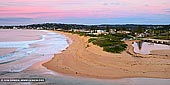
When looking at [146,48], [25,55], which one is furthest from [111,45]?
[25,55]

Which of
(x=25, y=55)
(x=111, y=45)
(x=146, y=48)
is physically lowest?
(x=146, y=48)

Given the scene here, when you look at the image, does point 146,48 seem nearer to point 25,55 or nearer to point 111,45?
point 111,45

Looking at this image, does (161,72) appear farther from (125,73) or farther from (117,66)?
(117,66)

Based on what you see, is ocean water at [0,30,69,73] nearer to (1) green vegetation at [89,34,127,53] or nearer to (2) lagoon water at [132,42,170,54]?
(1) green vegetation at [89,34,127,53]

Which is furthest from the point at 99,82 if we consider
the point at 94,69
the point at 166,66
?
the point at 166,66

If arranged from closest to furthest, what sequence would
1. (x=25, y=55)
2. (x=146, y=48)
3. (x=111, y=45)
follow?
(x=25, y=55)
(x=111, y=45)
(x=146, y=48)

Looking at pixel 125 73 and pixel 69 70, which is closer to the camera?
pixel 125 73

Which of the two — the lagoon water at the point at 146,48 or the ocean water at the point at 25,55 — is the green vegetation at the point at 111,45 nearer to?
the lagoon water at the point at 146,48

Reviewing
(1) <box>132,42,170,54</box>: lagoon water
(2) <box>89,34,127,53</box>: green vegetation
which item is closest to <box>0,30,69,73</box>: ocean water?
(2) <box>89,34,127,53</box>: green vegetation

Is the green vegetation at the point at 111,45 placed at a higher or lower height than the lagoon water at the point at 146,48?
higher

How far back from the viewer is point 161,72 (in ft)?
61.5

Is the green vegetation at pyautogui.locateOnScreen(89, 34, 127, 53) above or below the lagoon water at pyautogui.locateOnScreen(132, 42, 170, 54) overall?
above

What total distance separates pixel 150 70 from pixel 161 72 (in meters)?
0.94

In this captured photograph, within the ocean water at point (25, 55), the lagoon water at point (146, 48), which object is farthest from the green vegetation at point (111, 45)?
the ocean water at point (25, 55)
